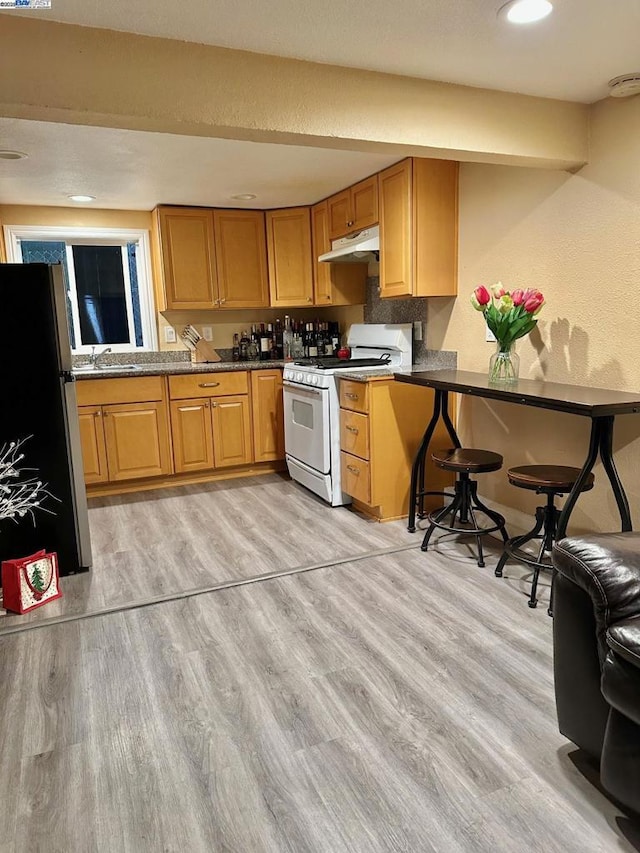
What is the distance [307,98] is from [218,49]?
334mm

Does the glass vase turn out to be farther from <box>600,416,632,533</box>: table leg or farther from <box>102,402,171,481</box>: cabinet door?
<box>102,402,171,481</box>: cabinet door

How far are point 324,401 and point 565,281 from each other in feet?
4.98

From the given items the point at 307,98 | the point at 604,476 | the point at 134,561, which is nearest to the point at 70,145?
the point at 307,98

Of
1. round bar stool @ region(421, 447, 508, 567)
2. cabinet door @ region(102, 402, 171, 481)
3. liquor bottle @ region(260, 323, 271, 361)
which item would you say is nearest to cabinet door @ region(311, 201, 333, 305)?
liquor bottle @ region(260, 323, 271, 361)

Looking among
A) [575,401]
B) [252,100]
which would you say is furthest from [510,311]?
[252,100]

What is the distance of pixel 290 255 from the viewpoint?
4.65 meters

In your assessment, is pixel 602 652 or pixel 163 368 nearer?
pixel 602 652

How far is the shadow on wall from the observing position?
264cm

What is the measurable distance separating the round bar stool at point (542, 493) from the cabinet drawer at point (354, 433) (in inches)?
39.0

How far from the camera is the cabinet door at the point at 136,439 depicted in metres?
4.13

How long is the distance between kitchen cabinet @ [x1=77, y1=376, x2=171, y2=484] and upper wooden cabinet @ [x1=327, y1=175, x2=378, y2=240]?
1702 mm

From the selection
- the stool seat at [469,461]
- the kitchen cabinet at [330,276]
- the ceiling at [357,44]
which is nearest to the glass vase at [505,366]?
the stool seat at [469,461]

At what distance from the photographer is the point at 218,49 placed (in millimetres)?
1924

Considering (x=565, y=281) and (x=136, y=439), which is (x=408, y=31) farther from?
(x=136, y=439)
